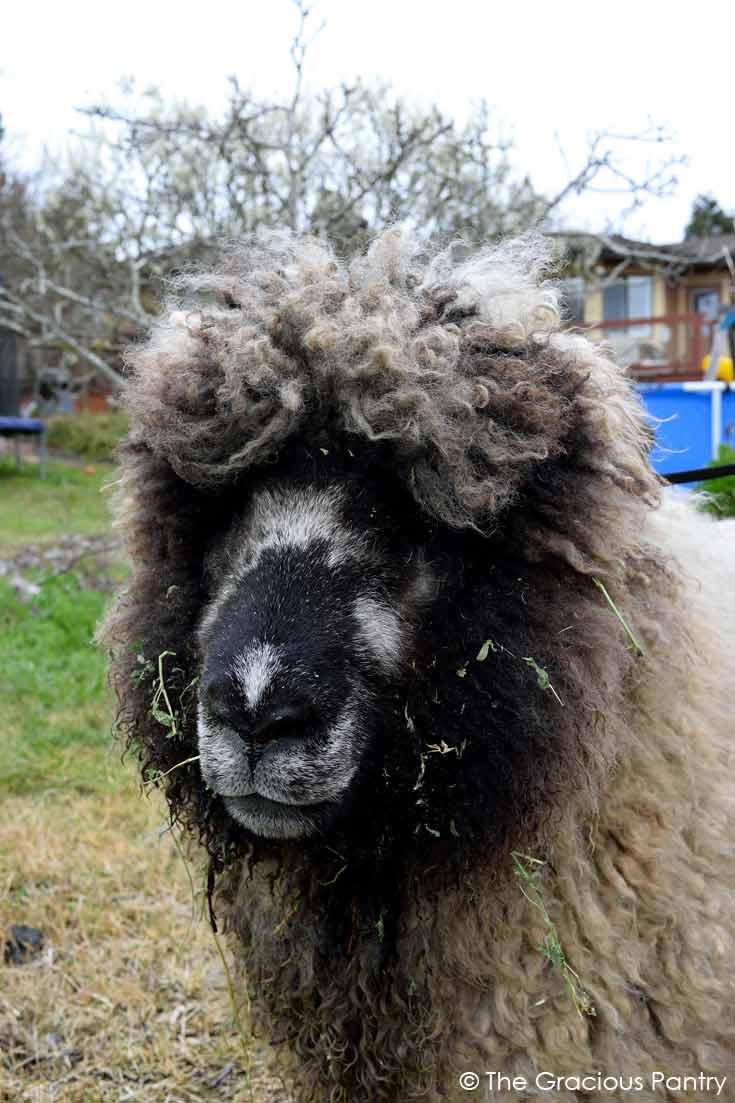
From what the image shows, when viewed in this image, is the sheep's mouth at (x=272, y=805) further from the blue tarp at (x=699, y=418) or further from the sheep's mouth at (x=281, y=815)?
the blue tarp at (x=699, y=418)

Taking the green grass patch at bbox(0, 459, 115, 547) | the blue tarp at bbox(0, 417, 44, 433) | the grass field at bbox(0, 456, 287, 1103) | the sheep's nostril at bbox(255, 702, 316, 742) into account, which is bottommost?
the green grass patch at bbox(0, 459, 115, 547)

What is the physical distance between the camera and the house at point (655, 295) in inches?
422

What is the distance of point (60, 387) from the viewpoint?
105 ft

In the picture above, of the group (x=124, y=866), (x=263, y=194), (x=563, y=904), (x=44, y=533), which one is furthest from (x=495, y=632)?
(x=44, y=533)

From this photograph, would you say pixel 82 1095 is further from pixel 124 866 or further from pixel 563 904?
pixel 563 904

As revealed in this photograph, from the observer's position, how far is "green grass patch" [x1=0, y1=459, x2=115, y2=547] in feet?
47.5

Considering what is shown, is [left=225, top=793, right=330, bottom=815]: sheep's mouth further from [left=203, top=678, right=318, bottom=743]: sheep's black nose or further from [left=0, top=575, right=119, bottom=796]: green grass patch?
[left=0, top=575, right=119, bottom=796]: green grass patch

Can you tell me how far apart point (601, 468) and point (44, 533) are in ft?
44.3

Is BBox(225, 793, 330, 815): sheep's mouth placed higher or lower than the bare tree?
lower

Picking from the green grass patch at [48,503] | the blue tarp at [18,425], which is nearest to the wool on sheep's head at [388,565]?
the green grass patch at [48,503]

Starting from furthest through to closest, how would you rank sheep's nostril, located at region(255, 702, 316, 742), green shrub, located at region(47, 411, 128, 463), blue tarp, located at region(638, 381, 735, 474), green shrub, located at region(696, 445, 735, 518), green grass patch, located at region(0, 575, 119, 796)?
green shrub, located at region(47, 411, 128, 463)
blue tarp, located at region(638, 381, 735, 474)
green grass patch, located at region(0, 575, 119, 796)
green shrub, located at region(696, 445, 735, 518)
sheep's nostril, located at region(255, 702, 316, 742)

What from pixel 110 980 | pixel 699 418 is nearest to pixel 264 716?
pixel 110 980

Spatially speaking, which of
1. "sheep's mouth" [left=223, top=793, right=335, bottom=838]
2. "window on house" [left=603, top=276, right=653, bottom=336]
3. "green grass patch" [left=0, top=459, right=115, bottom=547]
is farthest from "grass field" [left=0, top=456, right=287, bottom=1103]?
"window on house" [left=603, top=276, right=653, bottom=336]

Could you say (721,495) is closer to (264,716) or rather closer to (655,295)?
(264,716)
